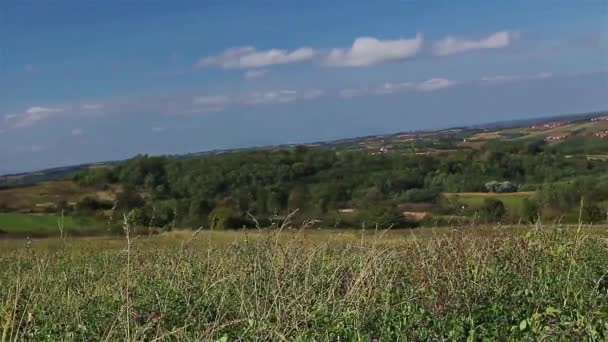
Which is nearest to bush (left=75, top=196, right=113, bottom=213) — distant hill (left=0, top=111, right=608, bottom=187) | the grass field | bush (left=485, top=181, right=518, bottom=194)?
distant hill (left=0, top=111, right=608, bottom=187)

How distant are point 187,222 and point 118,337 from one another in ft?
60.2

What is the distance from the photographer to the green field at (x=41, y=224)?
25766 millimetres

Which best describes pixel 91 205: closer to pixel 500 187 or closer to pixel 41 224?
pixel 41 224

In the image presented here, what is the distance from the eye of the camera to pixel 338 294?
19.8 feet

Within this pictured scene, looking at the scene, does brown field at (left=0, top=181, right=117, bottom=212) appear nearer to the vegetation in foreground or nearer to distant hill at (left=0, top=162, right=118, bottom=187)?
distant hill at (left=0, top=162, right=118, bottom=187)

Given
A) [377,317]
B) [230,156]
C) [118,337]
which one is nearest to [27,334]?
[118,337]

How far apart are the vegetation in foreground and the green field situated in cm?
1778

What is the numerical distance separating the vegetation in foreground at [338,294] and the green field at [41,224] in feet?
58.3

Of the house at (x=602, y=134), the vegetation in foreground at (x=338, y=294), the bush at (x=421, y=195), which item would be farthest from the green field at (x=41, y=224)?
the house at (x=602, y=134)

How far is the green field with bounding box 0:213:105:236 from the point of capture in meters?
25.8

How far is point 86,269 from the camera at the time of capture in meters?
8.70

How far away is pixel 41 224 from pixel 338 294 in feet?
89.4

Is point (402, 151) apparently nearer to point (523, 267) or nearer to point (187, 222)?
point (187, 222)

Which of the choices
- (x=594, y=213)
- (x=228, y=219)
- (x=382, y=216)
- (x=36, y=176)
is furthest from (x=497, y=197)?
(x=36, y=176)
